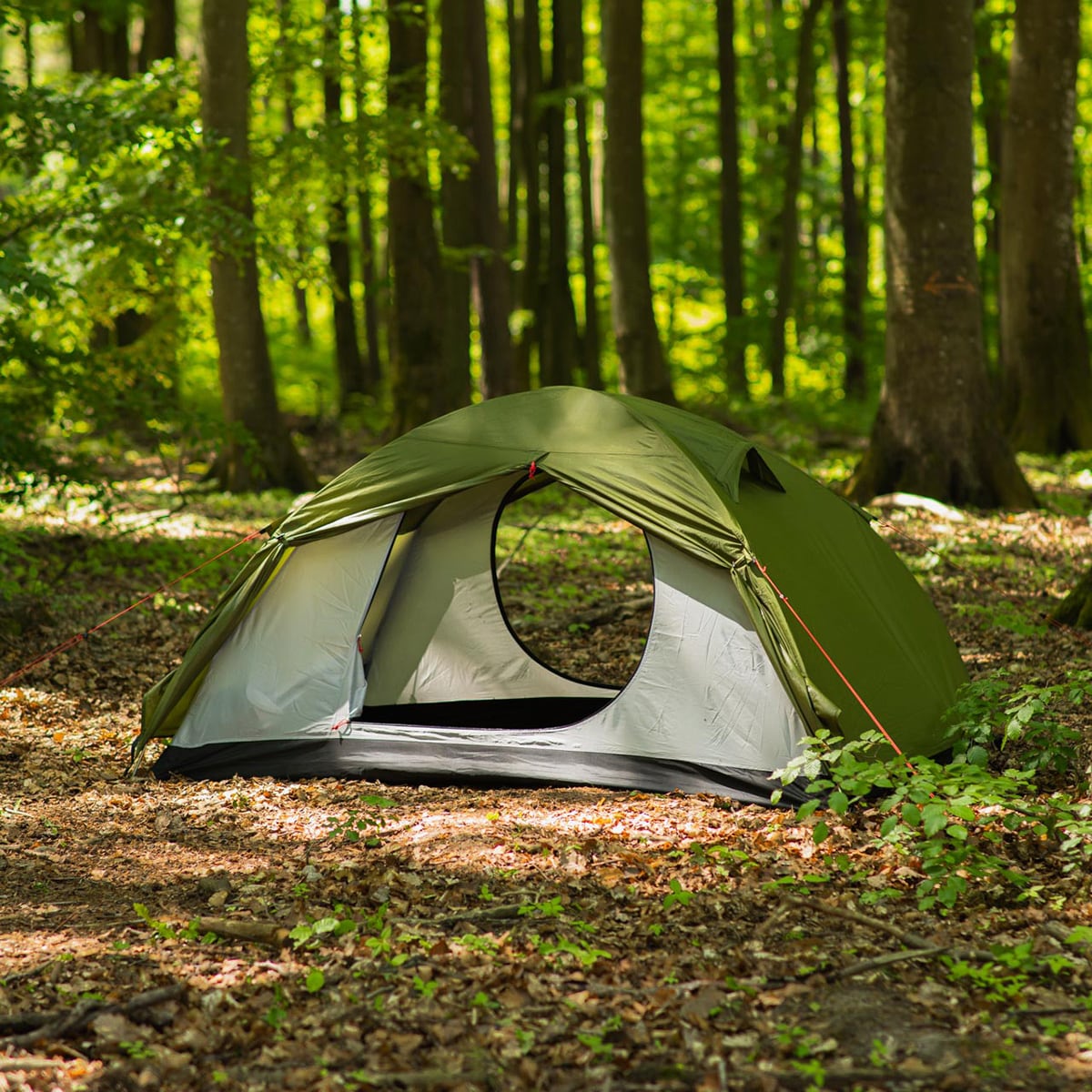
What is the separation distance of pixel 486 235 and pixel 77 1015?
1147 centimetres

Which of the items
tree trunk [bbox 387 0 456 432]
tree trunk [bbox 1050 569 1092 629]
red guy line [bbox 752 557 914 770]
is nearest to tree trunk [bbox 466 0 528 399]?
tree trunk [bbox 387 0 456 432]

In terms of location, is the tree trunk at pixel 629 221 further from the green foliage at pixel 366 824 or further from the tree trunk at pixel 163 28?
the green foliage at pixel 366 824

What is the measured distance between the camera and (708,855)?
398cm

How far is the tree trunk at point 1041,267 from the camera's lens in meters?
11.4

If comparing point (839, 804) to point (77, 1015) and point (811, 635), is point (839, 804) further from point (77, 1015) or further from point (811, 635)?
point (77, 1015)

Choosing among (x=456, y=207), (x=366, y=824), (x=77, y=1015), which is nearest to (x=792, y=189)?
(x=456, y=207)

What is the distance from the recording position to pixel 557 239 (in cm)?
1585

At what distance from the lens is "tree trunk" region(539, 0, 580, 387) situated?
1572cm

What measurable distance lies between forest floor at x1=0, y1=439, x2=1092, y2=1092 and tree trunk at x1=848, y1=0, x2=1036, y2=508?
4.39 meters

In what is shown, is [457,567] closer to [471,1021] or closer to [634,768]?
[634,768]

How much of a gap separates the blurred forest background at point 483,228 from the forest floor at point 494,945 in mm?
3146

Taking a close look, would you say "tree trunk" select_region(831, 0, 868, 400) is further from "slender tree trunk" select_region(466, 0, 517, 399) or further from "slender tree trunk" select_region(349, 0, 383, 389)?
"slender tree trunk" select_region(349, 0, 383, 389)

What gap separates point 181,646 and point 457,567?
6.56ft

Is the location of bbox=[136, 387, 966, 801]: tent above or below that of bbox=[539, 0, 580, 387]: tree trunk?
below
